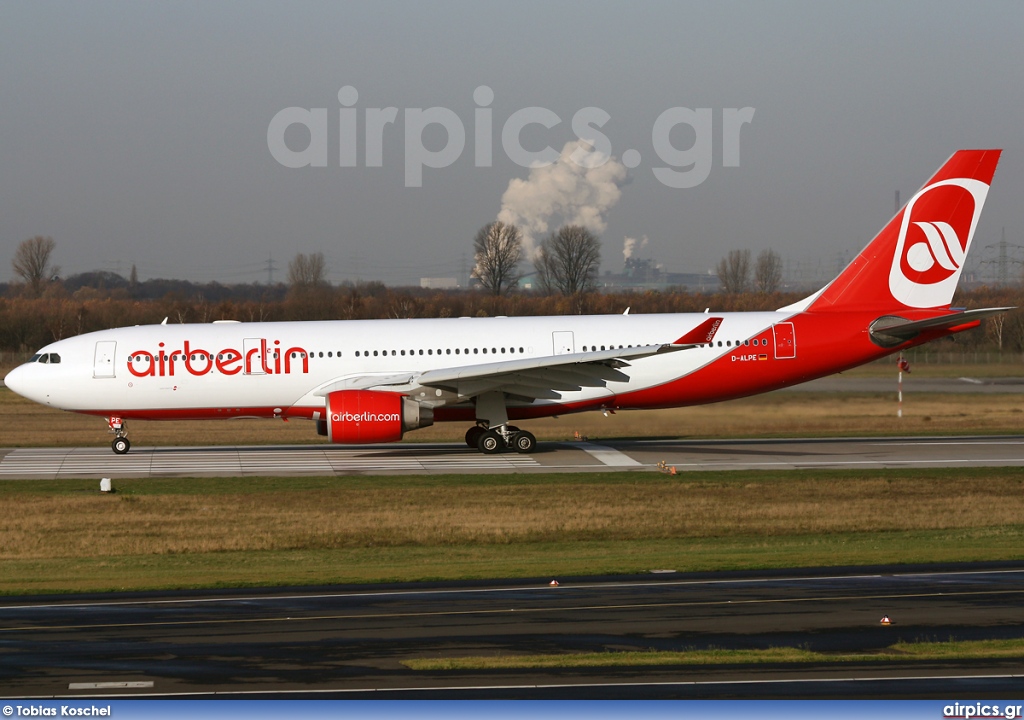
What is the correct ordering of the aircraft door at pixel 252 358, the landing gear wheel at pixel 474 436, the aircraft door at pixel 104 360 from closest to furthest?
the aircraft door at pixel 252 358 → the aircraft door at pixel 104 360 → the landing gear wheel at pixel 474 436

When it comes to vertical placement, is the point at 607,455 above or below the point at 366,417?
below

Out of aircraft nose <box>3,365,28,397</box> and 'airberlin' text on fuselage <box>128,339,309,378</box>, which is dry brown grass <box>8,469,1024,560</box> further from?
aircraft nose <box>3,365,28,397</box>

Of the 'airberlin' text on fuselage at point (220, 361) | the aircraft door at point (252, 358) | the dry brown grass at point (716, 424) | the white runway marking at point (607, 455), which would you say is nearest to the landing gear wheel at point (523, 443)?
the white runway marking at point (607, 455)

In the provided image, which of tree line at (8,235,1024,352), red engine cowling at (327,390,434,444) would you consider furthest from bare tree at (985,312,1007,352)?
red engine cowling at (327,390,434,444)

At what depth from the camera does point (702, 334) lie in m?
29.7

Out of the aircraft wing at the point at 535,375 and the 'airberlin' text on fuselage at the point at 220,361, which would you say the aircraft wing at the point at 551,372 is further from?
the 'airberlin' text on fuselage at the point at 220,361

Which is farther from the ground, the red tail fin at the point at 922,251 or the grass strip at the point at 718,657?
the red tail fin at the point at 922,251

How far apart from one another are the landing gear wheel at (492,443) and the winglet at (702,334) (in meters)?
5.56

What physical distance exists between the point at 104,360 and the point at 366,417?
7.96 metres

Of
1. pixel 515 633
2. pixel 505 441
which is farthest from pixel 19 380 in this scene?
pixel 515 633

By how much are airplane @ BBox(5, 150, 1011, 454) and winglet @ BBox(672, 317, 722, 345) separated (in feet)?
0.98

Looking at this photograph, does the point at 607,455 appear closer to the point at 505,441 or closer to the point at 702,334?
the point at 505,441

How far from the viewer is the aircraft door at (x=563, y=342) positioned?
3153 centimetres

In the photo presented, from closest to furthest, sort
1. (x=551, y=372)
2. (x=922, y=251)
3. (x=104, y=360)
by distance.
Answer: (x=551, y=372) → (x=104, y=360) → (x=922, y=251)
